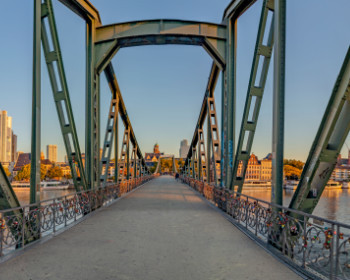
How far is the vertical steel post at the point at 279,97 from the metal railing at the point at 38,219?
16.4ft

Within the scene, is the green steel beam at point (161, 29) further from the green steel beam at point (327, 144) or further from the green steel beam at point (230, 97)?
the green steel beam at point (327, 144)

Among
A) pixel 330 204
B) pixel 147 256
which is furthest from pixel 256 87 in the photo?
pixel 330 204

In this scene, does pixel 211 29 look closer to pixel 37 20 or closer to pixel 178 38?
pixel 178 38

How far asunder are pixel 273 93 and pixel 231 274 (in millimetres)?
3681

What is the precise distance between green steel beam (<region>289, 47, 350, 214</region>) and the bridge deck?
1235mm

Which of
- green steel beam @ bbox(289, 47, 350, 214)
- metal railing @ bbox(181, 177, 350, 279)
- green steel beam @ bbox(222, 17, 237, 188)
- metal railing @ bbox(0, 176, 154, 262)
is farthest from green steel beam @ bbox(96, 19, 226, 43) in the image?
green steel beam @ bbox(289, 47, 350, 214)

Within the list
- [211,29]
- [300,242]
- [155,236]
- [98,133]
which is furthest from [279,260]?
[211,29]

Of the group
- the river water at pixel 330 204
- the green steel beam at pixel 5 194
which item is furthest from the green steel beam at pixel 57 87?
the river water at pixel 330 204

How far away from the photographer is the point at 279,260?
4527mm

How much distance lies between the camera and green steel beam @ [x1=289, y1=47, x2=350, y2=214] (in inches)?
148

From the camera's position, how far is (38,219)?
5.74 meters

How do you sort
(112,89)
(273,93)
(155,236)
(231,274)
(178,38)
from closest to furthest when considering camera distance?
(231,274) → (273,93) → (155,236) → (178,38) → (112,89)

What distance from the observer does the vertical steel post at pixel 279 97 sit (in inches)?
213

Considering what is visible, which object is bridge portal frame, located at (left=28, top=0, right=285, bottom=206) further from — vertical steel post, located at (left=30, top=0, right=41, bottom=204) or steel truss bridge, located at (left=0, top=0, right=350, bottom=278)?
vertical steel post, located at (left=30, top=0, right=41, bottom=204)
